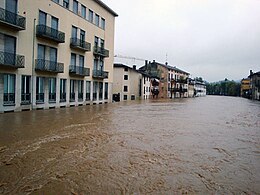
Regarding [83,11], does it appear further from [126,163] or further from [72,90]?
[126,163]

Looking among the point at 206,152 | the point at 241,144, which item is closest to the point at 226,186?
the point at 206,152

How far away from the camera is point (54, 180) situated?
516 cm

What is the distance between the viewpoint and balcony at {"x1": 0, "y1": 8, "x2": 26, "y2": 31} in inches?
656

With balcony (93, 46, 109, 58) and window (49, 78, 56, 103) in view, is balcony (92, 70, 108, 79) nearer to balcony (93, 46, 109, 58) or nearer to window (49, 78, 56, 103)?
balcony (93, 46, 109, 58)

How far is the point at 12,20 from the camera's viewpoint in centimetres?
1731

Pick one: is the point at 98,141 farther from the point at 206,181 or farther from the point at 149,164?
the point at 206,181

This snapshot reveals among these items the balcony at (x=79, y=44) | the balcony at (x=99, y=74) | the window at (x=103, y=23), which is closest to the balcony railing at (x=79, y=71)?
the balcony at (x=99, y=74)

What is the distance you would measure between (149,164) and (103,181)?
5.62ft

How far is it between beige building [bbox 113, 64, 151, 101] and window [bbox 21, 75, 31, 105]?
979 inches

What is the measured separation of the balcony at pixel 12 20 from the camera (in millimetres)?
16656

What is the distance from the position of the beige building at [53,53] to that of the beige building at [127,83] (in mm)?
12729

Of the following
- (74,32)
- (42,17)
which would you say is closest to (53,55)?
(42,17)

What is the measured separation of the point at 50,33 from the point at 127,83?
2766 centimetres

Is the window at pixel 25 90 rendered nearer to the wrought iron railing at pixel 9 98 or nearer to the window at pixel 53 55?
the wrought iron railing at pixel 9 98
